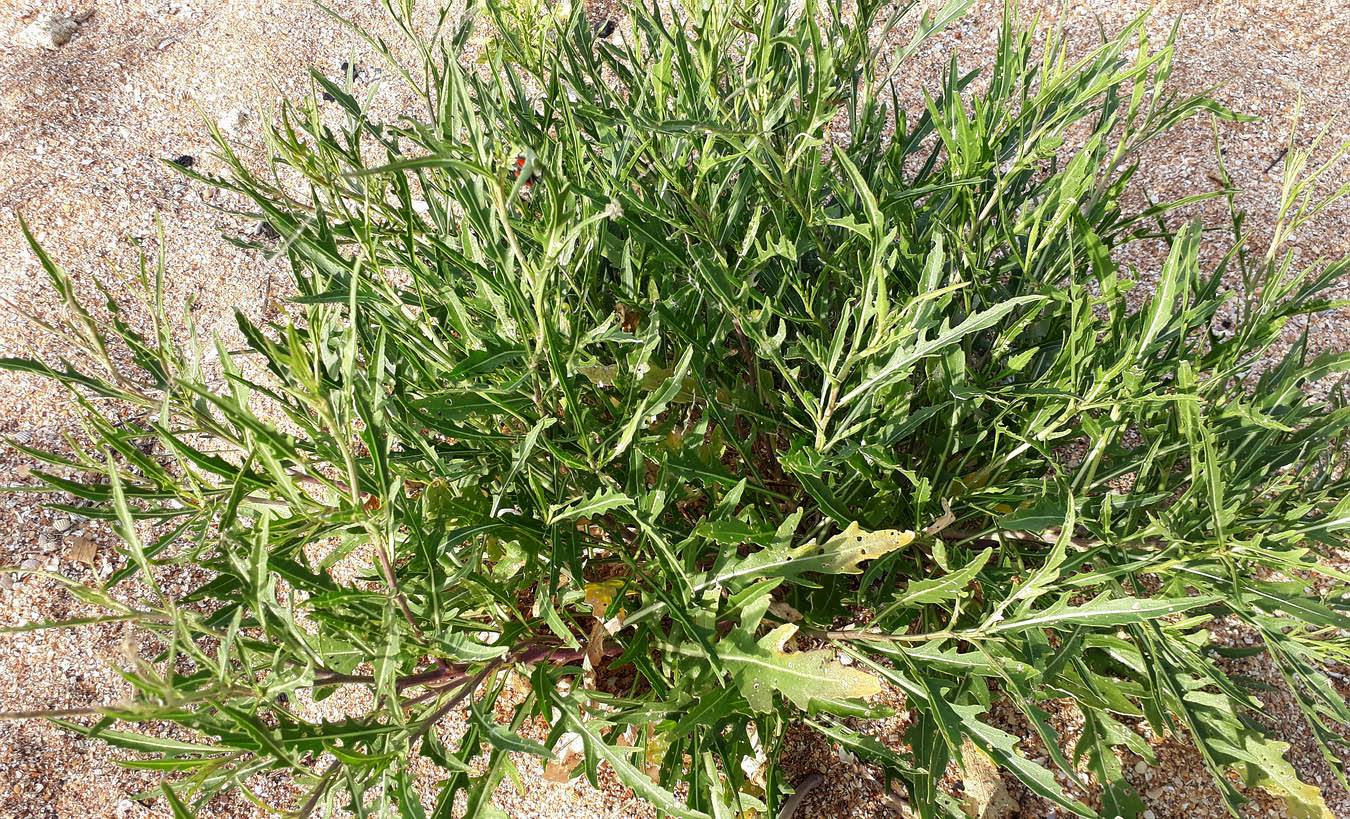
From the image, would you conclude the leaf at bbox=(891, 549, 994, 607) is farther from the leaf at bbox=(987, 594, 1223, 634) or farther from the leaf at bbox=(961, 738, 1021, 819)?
the leaf at bbox=(961, 738, 1021, 819)

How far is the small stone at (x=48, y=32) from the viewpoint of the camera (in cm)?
277

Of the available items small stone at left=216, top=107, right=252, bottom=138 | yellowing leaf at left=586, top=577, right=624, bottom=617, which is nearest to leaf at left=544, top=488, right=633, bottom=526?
yellowing leaf at left=586, top=577, right=624, bottom=617

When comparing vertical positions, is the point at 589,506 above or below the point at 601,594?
above

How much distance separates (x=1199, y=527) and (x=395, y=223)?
1217 millimetres

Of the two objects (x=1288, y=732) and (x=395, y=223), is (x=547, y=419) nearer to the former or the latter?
(x=395, y=223)

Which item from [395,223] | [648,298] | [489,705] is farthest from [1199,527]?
[395,223]

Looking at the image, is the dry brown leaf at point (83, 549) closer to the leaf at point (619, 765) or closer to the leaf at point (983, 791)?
the leaf at point (619, 765)

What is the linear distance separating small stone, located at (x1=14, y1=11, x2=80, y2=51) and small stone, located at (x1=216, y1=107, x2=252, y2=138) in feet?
2.65

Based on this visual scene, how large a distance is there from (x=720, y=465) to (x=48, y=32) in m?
3.06

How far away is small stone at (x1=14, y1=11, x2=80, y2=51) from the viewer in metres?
2.77

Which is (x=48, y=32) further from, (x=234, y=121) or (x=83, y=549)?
(x=83, y=549)

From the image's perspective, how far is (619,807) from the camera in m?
1.45

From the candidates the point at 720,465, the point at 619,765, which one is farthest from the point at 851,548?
the point at 619,765

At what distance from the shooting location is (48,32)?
2.80 metres
